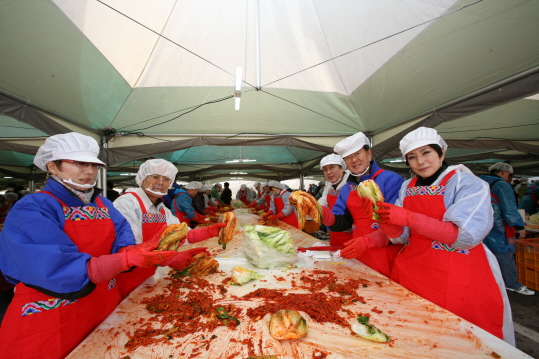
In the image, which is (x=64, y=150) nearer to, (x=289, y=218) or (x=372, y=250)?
(x=372, y=250)

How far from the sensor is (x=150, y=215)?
313 centimetres

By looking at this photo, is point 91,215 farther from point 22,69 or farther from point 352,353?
point 22,69

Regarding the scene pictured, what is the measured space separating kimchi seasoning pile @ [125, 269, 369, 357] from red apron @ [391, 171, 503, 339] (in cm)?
51

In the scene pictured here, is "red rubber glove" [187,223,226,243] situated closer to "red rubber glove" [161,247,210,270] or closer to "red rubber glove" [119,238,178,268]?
"red rubber glove" [161,247,210,270]

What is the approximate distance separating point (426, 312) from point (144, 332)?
202 cm

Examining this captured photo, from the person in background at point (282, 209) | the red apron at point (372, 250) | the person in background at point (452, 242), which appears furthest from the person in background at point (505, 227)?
the person in background at point (282, 209)

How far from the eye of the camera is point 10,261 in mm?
1561

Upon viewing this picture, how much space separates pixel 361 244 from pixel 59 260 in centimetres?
251

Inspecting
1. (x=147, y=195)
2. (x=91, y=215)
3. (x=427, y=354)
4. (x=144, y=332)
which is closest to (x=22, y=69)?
(x=147, y=195)

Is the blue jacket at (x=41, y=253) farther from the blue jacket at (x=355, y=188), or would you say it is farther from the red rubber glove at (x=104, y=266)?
the blue jacket at (x=355, y=188)

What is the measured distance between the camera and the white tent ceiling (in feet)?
10.9

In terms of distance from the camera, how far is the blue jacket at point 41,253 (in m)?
1.46

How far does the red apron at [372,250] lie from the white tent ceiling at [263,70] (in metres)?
2.27

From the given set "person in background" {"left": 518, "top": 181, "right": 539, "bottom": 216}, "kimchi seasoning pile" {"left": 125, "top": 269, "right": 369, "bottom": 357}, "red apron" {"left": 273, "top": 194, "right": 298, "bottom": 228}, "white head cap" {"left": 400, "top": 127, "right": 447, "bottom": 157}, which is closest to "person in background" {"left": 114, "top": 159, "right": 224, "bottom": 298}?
"kimchi seasoning pile" {"left": 125, "top": 269, "right": 369, "bottom": 357}
